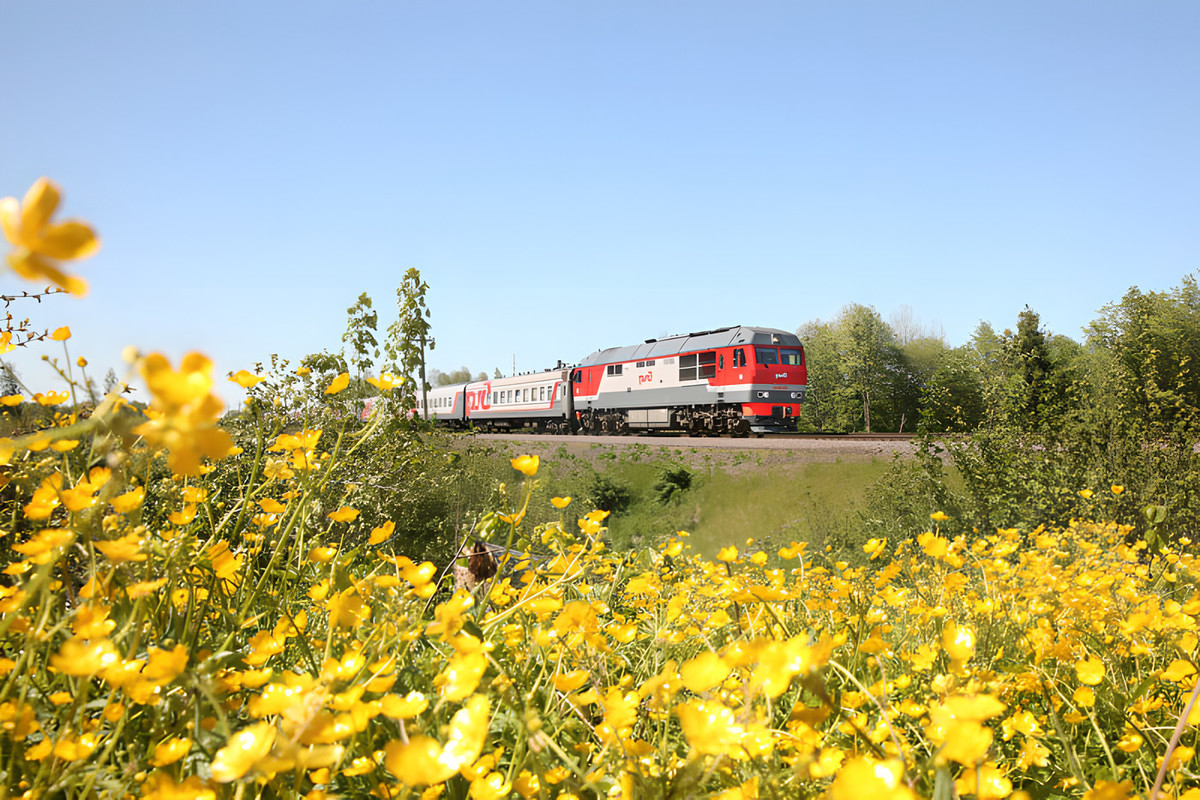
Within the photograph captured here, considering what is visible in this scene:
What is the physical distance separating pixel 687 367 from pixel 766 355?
7.55 feet

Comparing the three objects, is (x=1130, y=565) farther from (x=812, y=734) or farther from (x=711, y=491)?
(x=711, y=491)

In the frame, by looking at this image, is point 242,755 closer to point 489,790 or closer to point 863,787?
point 489,790

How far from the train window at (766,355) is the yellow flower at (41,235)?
15474mm

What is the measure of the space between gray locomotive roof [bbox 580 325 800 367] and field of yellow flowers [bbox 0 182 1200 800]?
46.2 feet

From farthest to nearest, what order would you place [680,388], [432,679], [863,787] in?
[680,388], [432,679], [863,787]

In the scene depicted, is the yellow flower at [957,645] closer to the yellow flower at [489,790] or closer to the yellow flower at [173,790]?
the yellow flower at [489,790]

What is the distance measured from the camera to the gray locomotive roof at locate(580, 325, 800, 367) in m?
15.5

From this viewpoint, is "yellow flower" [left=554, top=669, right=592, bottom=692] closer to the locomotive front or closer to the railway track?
the railway track

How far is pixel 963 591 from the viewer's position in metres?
2.04

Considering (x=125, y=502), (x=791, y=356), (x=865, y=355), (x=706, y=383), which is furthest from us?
(x=865, y=355)

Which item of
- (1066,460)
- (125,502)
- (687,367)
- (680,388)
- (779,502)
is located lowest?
(779,502)

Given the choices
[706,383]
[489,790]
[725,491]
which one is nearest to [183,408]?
[489,790]

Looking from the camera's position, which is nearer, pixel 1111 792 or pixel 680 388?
pixel 1111 792

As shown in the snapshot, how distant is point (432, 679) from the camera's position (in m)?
1.04
